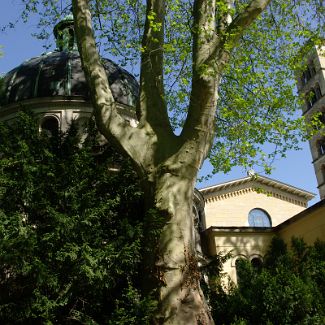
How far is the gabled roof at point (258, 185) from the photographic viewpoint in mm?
31047

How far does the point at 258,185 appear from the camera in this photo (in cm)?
3222

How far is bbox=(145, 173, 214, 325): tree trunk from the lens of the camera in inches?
244

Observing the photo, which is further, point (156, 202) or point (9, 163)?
point (9, 163)

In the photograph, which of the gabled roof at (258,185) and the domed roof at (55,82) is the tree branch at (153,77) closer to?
the domed roof at (55,82)

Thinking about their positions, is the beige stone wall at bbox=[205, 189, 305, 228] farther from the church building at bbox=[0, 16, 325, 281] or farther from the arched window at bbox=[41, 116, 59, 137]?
the arched window at bbox=[41, 116, 59, 137]

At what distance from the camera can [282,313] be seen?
335 inches

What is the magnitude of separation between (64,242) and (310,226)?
15562 millimetres

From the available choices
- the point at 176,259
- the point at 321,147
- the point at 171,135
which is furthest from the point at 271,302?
the point at 321,147

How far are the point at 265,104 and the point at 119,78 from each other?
980cm

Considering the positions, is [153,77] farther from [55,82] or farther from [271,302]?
[55,82]

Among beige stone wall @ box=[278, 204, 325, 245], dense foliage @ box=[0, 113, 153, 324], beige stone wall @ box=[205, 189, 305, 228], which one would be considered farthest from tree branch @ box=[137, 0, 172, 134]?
beige stone wall @ box=[205, 189, 305, 228]

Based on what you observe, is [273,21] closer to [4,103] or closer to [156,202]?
[156,202]

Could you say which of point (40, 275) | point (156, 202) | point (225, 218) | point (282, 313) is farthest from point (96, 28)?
point (225, 218)

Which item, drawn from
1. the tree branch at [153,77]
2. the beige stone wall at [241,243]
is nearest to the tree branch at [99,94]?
the tree branch at [153,77]
